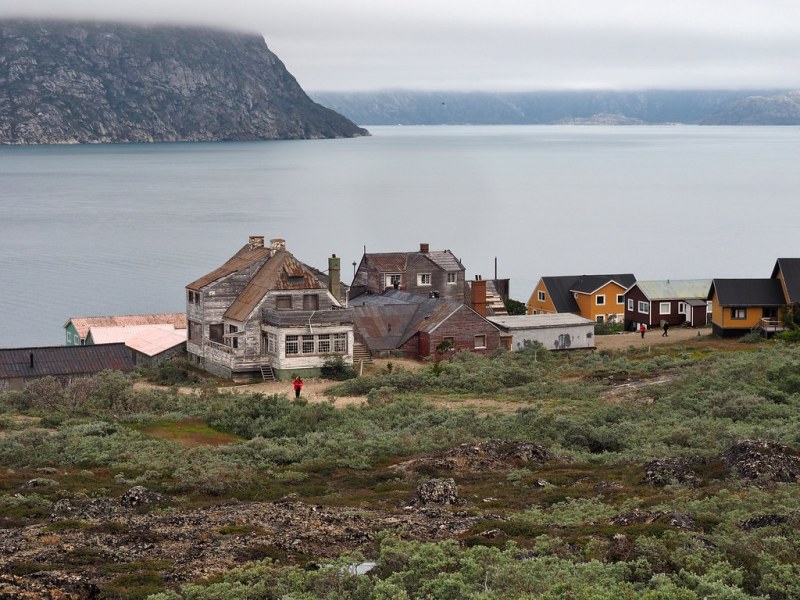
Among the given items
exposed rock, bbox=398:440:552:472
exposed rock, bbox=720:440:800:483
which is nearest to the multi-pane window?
exposed rock, bbox=398:440:552:472

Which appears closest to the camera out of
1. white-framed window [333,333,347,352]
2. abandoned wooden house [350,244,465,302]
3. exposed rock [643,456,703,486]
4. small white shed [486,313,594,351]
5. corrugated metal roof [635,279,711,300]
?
exposed rock [643,456,703,486]

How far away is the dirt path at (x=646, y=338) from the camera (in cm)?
6581

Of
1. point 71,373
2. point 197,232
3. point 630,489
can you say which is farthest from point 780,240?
point 630,489

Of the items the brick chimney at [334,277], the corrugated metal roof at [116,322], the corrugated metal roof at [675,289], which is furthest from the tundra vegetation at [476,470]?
the corrugated metal roof at [675,289]

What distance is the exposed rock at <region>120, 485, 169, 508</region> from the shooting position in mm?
27531

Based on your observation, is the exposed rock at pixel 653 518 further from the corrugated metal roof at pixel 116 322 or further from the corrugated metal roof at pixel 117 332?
the corrugated metal roof at pixel 116 322

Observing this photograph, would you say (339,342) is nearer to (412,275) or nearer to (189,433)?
(189,433)

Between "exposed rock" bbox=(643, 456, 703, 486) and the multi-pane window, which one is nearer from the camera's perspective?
"exposed rock" bbox=(643, 456, 703, 486)

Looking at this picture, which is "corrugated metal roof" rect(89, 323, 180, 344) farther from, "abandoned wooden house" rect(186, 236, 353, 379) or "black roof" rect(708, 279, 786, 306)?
"black roof" rect(708, 279, 786, 306)

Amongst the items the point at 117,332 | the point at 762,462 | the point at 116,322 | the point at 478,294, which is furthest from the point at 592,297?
the point at 762,462

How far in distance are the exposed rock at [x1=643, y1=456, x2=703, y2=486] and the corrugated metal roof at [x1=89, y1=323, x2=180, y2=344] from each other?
3834 cm

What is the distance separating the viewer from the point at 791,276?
66188mm

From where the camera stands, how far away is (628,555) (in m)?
20.9

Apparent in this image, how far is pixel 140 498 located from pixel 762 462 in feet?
49.0
